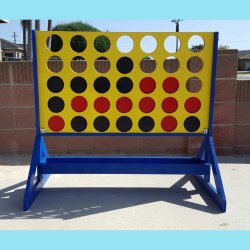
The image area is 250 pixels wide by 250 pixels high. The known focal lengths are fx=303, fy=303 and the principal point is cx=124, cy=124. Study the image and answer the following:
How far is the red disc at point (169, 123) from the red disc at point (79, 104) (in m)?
0.98

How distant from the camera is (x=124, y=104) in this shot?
371 centimetres

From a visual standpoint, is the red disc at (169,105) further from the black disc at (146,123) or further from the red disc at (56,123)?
the red disc at (56,123)

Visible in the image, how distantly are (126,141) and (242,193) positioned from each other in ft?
6.92

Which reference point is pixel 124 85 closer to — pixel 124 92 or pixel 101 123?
pixel 124 92

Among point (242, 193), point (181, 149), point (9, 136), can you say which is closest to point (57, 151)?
point (9, 136)

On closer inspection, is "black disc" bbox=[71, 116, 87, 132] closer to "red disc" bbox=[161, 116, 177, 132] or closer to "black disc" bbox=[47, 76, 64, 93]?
"black disc" bbox=[47, 76, 64, 93]

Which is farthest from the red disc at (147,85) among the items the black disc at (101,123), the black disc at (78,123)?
the black disc at (78,123)

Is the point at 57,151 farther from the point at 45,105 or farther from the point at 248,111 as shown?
the point at 248,111

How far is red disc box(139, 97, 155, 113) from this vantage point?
146 inches

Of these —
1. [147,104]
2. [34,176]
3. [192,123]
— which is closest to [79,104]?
[147,104]

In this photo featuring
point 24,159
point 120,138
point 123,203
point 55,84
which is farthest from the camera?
point 120,138

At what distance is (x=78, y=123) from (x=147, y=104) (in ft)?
2.88

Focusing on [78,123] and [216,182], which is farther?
[78,123]

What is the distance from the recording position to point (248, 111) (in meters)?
5.09
